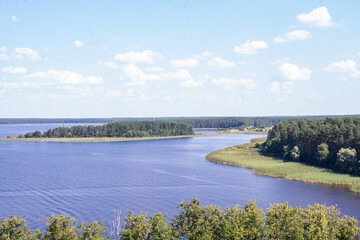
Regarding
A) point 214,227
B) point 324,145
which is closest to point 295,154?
point 324,145

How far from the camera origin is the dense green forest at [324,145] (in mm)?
73812

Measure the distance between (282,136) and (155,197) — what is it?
6091 cm

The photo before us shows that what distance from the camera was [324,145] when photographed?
8300cm

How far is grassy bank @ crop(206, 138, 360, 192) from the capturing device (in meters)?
66.3

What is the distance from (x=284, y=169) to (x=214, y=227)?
52616mm

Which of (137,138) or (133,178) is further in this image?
(137,138)

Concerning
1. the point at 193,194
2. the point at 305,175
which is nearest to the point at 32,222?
the point at 193,194

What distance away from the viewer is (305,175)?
7169cm

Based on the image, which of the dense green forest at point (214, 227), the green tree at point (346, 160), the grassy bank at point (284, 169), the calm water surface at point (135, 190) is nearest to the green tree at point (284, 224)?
the dense green forest at point (214, 227)

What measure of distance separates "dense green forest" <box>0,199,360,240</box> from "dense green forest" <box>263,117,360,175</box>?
47.1 m

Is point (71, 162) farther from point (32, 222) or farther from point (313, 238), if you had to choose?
point (313, 238)

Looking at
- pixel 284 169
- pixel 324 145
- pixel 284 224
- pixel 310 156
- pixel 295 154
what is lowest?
pixel 284 169

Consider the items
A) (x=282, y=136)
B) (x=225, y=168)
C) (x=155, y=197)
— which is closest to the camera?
(x=155, y=197)

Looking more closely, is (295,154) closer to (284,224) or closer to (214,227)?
(284,224)
